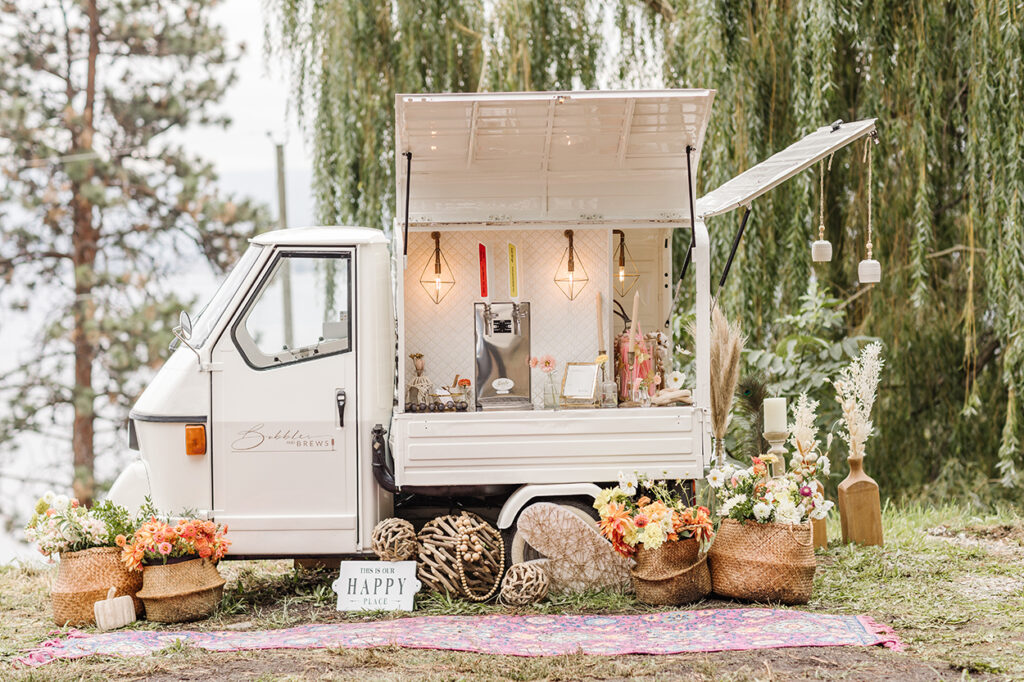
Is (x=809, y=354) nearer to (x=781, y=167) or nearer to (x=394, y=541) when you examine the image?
(x=781, y=167)

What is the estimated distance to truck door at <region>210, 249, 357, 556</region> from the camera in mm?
5473

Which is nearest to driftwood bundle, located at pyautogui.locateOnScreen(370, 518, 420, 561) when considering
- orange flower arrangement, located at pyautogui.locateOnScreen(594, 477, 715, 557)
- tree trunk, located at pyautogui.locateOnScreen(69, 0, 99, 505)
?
orange flower arrangement, located at pyautogui.locateOnScreen(594, 477, 715, 557)

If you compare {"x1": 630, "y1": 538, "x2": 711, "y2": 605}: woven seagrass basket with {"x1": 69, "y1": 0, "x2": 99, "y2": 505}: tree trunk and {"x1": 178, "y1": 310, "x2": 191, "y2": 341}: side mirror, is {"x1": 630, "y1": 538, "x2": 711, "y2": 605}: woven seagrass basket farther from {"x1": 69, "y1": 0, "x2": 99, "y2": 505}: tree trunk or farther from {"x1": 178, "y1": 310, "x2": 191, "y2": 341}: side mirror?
{"x1": 69, "y1": 0, "x2": 99, "y2": 505}: tree trunk

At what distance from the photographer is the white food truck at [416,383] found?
542cm

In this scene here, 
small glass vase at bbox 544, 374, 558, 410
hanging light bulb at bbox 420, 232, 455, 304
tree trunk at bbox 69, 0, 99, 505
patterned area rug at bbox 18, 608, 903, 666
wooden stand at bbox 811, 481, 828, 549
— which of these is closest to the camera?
patterned area rug at bbox 18, 608, 903, 666

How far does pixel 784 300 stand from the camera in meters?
7.97

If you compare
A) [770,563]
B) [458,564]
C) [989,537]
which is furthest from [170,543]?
[989,537]

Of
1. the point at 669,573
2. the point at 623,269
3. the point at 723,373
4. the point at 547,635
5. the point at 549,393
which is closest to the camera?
the point at 547,635

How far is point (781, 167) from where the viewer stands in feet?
18.4

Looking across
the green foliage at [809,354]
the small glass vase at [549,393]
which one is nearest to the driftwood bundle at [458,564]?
the small glass vase at [549,393]

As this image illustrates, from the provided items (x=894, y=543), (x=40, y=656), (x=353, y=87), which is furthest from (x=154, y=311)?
(x=894, y=543)

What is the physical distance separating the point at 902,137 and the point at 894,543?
3.02m

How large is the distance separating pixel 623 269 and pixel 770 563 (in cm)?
215

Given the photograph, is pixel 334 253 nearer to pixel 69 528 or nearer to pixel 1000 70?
pixel 69 528
